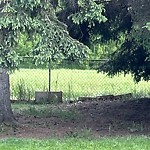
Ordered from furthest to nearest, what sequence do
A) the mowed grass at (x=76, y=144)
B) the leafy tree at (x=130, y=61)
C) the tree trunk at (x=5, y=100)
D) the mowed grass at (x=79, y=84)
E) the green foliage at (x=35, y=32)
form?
the mowed grass at (x=79, y=84) < the leafy tree at (x=130, y=61) < the tree trunk at (x=5, y=100) < the mowed grass at (x=76, y=144) < the green foliage at (x=35, y=32)

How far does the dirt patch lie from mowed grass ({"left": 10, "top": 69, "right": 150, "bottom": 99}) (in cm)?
348

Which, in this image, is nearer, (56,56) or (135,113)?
(56,56)

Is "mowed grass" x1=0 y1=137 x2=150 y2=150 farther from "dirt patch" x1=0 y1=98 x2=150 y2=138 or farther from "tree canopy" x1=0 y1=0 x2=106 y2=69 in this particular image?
"tree canopy" x1=0 y1=0 x2=106 y2=69

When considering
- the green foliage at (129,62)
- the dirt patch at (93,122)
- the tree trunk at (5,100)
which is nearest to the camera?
the dirt patch at (93,122)

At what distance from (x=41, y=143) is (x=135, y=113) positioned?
5.19 metres

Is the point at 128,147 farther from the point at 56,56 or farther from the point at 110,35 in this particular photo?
the point at 110,35

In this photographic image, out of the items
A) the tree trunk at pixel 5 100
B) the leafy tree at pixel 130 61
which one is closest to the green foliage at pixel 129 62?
the leafy tree at pixel 130 61

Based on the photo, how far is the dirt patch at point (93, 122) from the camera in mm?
11797

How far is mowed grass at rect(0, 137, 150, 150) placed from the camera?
10.1 meters

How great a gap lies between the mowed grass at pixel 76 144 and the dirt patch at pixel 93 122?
698 millimetres

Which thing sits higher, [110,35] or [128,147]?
[110,35]

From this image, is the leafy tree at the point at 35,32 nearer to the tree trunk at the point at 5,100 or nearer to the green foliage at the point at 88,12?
the green foliage at the point at 88,12

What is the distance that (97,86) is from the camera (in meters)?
23.7

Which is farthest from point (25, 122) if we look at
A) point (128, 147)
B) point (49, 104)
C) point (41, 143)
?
point (49, 104)
